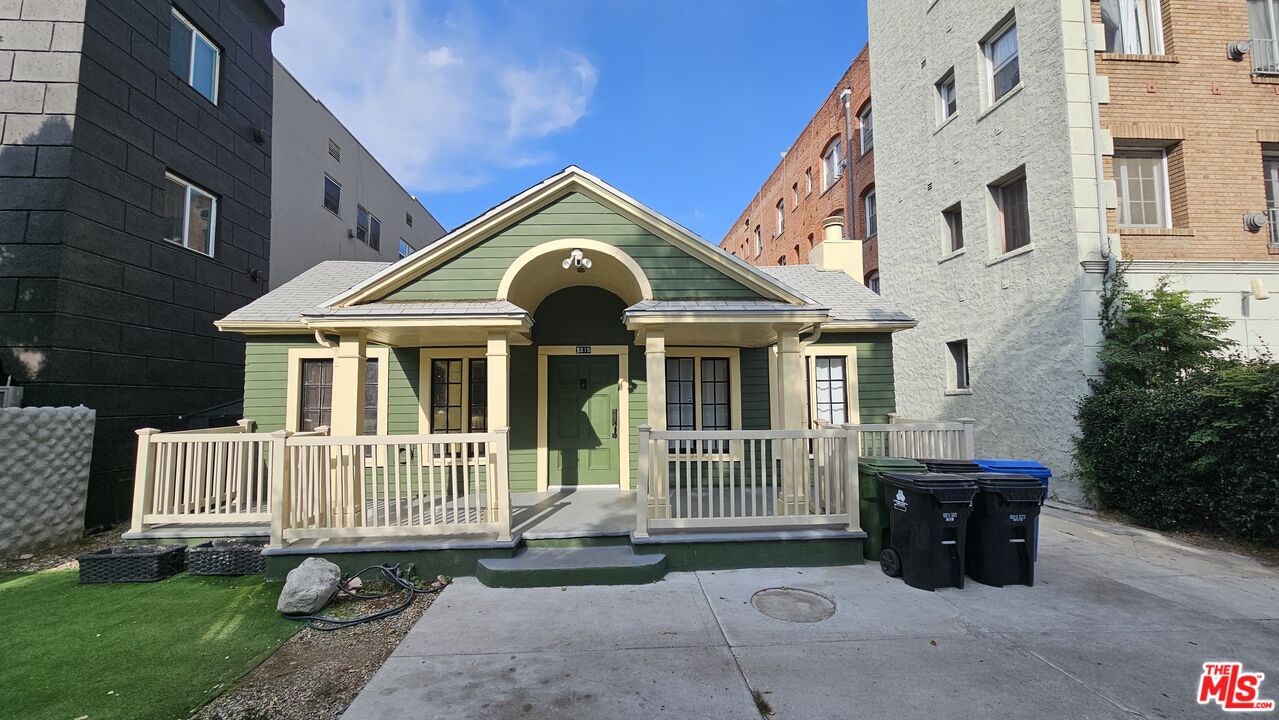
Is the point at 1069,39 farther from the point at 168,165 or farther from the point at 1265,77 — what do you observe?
the point at 168,165

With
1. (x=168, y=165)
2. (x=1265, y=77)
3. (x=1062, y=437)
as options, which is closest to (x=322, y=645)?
(x=168, y=165)

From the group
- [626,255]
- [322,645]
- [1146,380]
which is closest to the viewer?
[322,645]

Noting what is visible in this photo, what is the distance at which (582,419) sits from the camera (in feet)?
25.1

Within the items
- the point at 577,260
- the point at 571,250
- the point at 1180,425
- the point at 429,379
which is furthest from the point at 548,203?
the point at 1180,425

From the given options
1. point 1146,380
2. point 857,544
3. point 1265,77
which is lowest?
point 857,544

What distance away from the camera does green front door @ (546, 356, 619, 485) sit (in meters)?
7.59

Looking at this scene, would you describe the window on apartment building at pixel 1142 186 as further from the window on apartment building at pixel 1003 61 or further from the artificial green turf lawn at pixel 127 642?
the artificial green turf lawn at pixel 127 642

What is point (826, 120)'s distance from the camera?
18062 mm

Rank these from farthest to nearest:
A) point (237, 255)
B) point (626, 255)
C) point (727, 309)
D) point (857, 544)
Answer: point (237, 255) < point (626, 255) < point (727, 309) < point (857, 544)

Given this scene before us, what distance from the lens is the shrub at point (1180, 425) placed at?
5504 millimetres

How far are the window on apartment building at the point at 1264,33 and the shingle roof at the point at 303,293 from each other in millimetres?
14809

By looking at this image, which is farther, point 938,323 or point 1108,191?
point 938,323

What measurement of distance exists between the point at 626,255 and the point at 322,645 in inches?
191

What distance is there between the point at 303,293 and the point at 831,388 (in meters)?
9.20
